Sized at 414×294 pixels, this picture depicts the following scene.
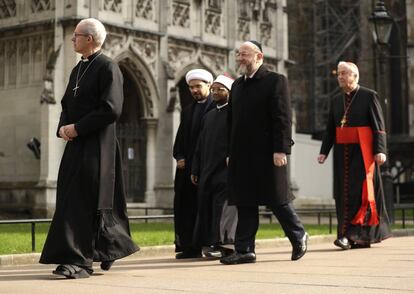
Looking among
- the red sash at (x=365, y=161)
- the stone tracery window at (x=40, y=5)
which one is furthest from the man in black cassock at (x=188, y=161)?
the stone tracery window at (x=40, y=5)

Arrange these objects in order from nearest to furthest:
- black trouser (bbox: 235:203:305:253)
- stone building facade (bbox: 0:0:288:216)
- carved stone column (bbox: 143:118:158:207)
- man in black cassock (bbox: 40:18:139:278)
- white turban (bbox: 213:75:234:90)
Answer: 1. man in black cassock (bbox: 40:18:139:278)
2. black trouser (bbox: 235:203:305:253)
3. white turban (bbox: 213:75:234:90)
4. stone building facade (bbox: 0:0:288:216)
5. carved stone column (bbox: 143:118:158:207)

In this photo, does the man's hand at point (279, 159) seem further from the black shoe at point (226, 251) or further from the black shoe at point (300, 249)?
the black shoe at point (226, 251)

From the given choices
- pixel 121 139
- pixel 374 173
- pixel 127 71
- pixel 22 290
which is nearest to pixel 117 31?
pixel 127 71

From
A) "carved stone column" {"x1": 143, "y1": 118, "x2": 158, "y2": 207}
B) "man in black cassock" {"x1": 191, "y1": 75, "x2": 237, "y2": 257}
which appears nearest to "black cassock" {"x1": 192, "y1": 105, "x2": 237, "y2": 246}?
→ "man in black cassock" {"x1": 191, "y1": 75, "x2": 237, "y2": 257}

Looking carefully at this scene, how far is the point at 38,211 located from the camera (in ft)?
78.5

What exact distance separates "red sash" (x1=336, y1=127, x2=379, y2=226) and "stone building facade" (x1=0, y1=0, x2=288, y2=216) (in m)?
14.0

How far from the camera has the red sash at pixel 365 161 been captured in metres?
10.9

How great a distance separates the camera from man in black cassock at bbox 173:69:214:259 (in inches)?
401

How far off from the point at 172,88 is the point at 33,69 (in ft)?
13.4

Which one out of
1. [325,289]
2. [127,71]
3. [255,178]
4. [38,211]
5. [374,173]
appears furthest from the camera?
[127,71]

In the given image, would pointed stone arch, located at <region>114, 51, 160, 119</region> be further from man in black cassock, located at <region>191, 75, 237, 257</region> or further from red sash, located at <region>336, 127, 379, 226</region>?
man in black cassock, located at <region>191, 75, 237, 257</region>

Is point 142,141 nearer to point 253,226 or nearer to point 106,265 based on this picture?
point 253,226

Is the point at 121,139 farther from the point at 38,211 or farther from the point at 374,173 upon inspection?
the point at 374,173

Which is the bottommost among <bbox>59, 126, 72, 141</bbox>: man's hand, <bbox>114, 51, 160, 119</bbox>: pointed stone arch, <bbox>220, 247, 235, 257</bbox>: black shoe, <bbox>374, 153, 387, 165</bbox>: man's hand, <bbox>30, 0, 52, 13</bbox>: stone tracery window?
<bbox>220, 247, 235, 257</bbox>: black shoe
